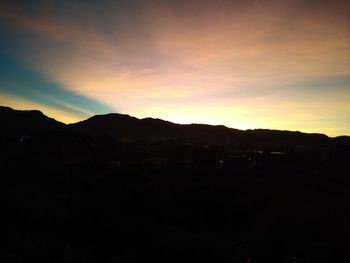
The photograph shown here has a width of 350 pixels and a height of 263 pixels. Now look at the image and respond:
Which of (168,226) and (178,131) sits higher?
(178,131)

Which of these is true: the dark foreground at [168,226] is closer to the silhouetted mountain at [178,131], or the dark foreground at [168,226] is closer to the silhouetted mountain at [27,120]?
the silhouetted mountain at [27,120]

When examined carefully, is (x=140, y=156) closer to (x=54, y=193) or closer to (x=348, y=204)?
(x=54, y=193)

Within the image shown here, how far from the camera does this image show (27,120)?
15588 cm

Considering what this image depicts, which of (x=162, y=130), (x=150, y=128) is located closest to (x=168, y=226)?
(x=162, y=130)

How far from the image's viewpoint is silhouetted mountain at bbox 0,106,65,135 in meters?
146

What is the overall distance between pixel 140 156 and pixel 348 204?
41.9 m

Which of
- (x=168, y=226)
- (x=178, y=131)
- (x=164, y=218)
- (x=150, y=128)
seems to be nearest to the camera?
(x=168, y=226)

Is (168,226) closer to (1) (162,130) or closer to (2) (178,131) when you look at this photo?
(2) (178,131)

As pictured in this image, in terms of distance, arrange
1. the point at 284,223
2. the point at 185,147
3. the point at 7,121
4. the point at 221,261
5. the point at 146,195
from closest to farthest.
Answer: the point at 221,261 → the point at 284,223 → the point at 146,195 → the point at 185,147 → the point at 7,121

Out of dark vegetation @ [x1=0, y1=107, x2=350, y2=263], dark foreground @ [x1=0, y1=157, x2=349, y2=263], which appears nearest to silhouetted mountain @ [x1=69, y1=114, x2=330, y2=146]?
dark vegetation @ [x1=0, y1=107, x2=350, y2=263]

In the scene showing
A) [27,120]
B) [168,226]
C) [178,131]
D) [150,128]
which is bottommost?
[168,226]

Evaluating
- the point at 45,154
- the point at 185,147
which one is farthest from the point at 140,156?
the point at 45,154

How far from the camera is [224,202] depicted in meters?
18.7

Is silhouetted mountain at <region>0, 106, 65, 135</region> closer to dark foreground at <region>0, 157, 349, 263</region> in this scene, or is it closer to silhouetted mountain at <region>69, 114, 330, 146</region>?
silhouetted mountain at <region>69, 114, 330, 146</region>
